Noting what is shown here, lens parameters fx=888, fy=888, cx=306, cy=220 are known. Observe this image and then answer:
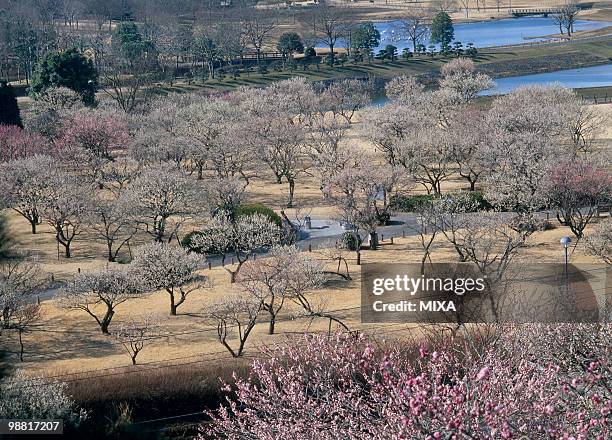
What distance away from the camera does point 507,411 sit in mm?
9555

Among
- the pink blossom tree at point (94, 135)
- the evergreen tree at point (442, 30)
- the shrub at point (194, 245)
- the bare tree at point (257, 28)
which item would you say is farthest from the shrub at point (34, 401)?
the evergreen tree at point (442, 30)

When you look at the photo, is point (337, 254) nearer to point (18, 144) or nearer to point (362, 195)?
point (362, 195)

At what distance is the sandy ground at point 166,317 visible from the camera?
1961 centimetres

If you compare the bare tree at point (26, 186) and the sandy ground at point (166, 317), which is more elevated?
the bare tree at point (26, 186)

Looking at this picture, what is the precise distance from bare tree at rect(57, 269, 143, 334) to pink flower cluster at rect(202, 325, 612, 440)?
7576 mm

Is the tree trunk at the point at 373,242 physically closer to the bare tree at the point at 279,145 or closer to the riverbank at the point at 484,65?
the bare tree at the point at 279,145

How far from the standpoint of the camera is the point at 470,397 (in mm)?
9750

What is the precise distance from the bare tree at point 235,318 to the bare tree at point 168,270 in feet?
4.95

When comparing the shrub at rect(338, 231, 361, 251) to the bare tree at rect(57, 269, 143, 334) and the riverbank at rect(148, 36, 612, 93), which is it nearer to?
the bare tree at rect(57, 269, 143, 334)

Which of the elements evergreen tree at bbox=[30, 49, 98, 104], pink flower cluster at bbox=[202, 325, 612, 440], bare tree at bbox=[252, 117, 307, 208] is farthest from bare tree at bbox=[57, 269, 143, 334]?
evergreen tree at bbox=[30, 49, 98, 104]

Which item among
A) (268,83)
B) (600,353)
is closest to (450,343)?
(600,353)

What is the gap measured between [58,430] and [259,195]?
1109 inches

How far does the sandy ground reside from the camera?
1961 centimetres

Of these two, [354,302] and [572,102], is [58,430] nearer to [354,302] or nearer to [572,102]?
[354,302]
